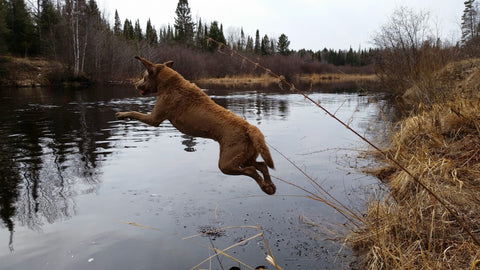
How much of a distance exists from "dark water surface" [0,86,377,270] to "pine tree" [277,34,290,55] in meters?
80.5

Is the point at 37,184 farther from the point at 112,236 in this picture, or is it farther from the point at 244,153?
the point at 244,153

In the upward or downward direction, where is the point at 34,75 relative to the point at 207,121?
upward

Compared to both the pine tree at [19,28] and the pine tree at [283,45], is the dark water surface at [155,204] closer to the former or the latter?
the pine tree at [19,28]

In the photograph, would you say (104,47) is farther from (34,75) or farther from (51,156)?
(51,156)

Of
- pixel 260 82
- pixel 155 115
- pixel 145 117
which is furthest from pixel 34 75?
pixel 155 115

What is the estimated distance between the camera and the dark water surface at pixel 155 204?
518 centimetres

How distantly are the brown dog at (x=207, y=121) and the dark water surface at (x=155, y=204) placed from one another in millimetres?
702

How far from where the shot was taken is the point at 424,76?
10.5 metres

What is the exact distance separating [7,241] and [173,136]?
9.08 m

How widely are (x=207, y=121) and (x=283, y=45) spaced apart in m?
89.8

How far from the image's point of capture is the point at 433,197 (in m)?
5.21

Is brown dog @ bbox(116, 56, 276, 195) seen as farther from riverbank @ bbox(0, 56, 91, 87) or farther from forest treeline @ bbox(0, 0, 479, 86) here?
riverbank @ bbox(0, 56, 91, 87)

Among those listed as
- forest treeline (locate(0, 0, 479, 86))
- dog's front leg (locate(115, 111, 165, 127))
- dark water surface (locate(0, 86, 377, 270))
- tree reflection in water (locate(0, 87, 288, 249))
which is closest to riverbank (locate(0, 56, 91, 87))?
forest treeline (locate(0, 0, 479, 86))

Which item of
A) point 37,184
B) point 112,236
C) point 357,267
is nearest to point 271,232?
Answer: point 357,267
